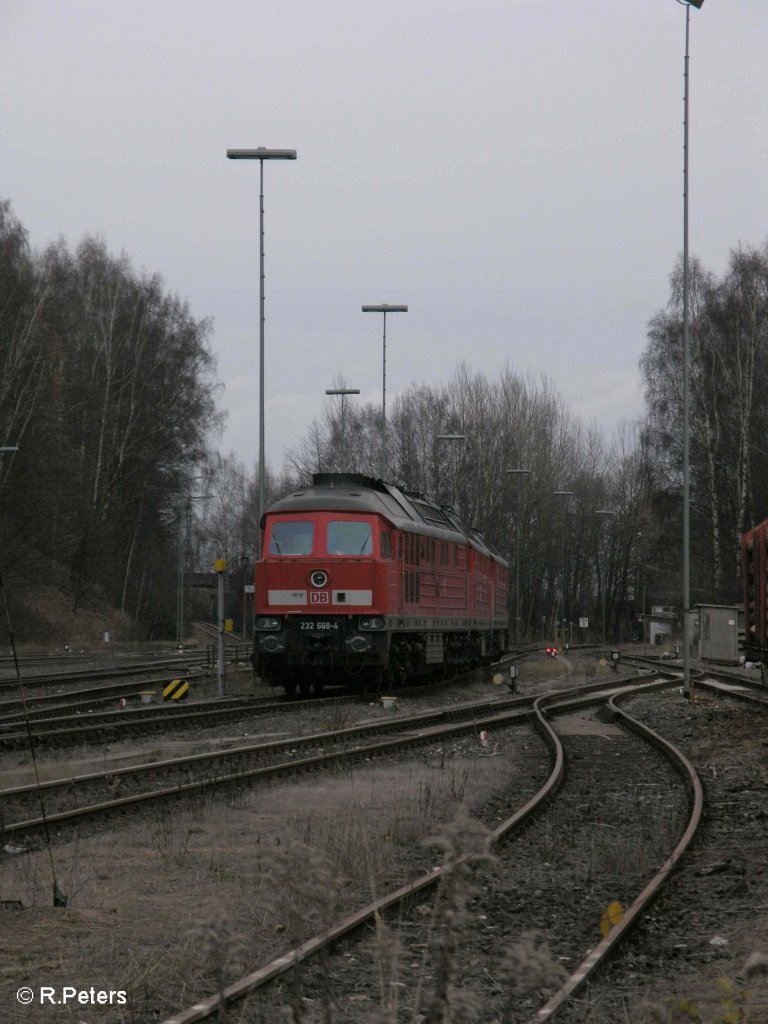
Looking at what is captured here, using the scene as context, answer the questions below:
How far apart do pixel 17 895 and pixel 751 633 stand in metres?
23.6

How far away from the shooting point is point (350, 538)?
2189 centimetres

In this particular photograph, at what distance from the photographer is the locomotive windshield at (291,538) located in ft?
72.6

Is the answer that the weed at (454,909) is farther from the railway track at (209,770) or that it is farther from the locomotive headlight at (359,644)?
the locomotive headlight at (359,644)

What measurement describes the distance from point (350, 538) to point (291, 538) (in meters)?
1.04

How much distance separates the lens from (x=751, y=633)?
28.7 meters

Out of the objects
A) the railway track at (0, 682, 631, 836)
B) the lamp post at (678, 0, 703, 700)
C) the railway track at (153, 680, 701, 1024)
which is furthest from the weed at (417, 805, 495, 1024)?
the lamp post at (678, 0, 703, 700)

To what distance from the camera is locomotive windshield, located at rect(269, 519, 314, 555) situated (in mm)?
22125

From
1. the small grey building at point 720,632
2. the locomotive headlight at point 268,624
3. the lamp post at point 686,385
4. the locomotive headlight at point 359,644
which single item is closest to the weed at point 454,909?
the locomotive headlight at point 359,644

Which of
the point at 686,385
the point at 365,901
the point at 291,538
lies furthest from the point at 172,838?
the point at 686,385

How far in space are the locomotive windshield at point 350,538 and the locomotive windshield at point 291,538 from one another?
40 centimetres

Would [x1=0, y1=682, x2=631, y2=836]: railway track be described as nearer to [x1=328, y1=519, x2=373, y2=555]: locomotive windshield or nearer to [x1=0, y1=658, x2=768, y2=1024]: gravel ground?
[x1=0, y1=658, x2=768, y2=1024]: gravel ground

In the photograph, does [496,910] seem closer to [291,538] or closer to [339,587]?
[339,587]

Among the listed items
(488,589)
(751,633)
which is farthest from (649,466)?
(751,633)

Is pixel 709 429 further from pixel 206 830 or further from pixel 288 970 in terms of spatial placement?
pixel 288 970
